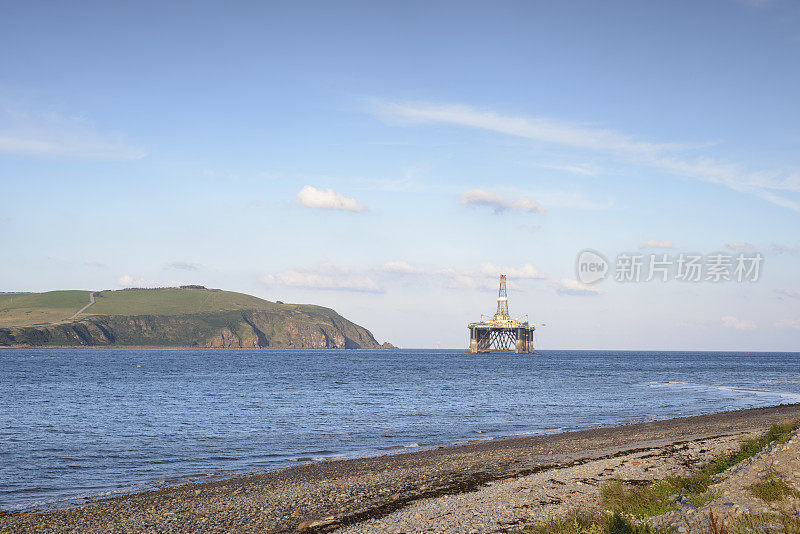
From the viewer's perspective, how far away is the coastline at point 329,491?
16031mm

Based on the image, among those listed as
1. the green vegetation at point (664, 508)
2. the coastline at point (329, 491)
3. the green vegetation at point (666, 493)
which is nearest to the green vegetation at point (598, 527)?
the green vegetation at point (664, 508)

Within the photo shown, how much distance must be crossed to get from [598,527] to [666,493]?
4.86m

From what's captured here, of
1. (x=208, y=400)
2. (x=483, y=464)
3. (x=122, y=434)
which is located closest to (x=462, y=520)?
(x=483, y=464)

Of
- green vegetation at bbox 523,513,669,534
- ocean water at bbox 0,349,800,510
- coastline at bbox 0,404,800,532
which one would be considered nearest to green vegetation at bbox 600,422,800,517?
green vegetation at bbox 523,513,669,534

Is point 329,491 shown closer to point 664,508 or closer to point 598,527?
point 664,508

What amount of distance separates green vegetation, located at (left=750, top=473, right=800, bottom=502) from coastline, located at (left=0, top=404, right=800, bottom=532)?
8458mm

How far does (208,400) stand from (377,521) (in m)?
45.1

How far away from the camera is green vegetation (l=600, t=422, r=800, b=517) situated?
39.8ft

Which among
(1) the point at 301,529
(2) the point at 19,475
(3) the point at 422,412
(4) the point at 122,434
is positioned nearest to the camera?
(1) the point at 301,529

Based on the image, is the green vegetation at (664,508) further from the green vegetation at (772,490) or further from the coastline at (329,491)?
the coastline at (329,491)

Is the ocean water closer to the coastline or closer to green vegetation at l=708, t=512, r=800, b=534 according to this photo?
the coastline

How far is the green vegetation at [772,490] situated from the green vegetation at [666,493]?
0.80 meters

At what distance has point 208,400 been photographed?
184ft

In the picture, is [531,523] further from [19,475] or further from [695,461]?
[19,475]
